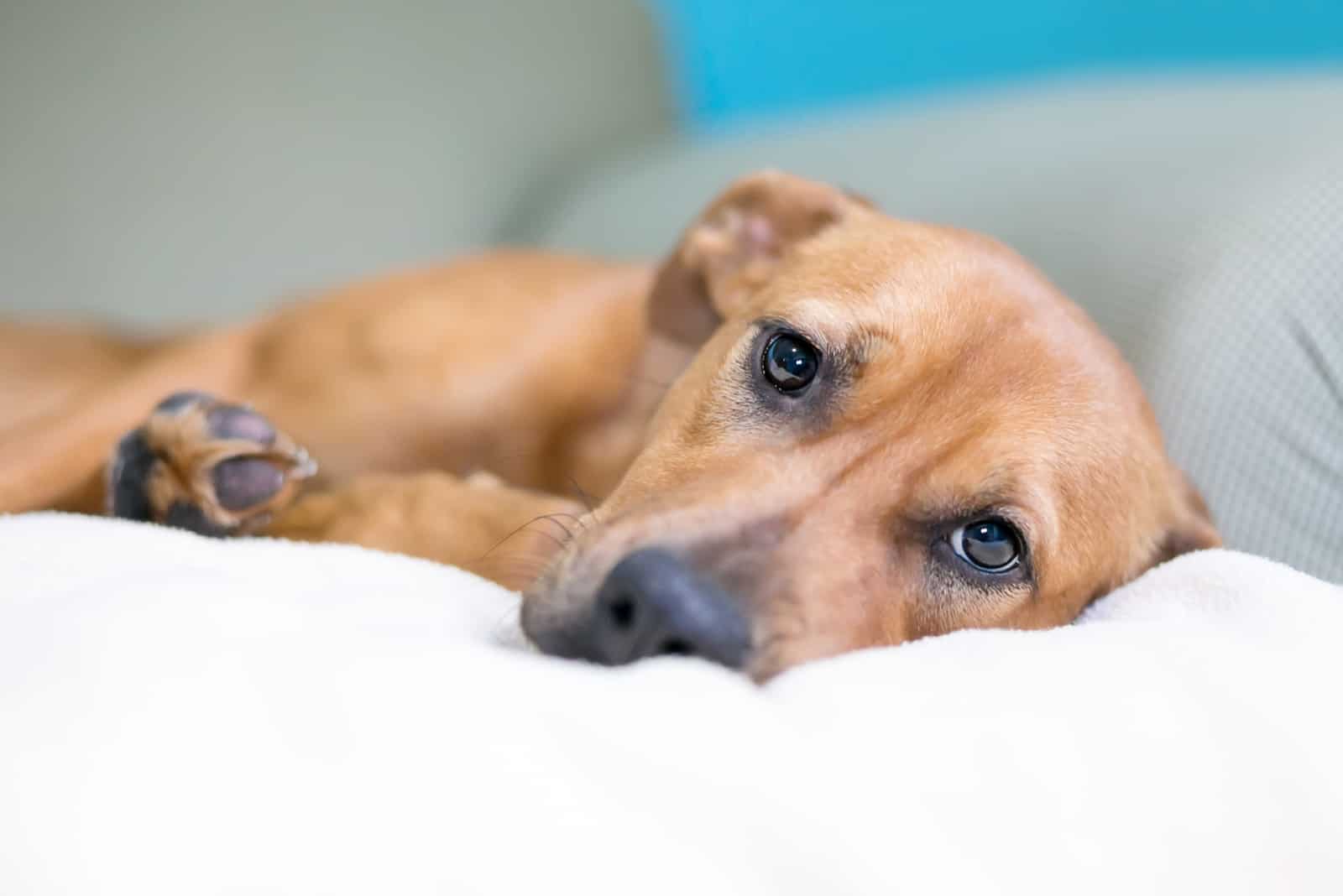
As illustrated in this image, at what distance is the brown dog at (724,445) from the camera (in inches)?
54.9

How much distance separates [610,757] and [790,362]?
0.87 m

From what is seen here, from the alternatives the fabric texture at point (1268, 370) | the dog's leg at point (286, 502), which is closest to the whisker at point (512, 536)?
the dog's leg at point (286, 502)

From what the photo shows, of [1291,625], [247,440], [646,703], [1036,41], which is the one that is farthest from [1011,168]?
[1036,41]

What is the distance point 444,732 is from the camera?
1.00 m

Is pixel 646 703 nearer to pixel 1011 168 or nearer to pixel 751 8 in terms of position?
pixel 1011 168

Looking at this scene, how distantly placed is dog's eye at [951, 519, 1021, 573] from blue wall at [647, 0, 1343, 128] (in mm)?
3462

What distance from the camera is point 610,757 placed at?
1005mm

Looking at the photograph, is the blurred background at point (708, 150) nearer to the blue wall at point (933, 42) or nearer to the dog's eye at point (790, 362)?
the blue wall at point (933, 42)

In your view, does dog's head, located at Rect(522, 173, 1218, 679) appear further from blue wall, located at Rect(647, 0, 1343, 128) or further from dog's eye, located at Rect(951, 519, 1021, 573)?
blue wall, located at Rect(647, 0, 1343, 128)

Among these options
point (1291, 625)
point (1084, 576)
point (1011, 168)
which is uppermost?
point (1011, 168)

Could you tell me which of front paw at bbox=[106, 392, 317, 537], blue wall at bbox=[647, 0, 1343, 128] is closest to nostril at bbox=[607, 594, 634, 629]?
front paw at bbox=[106, 392, 317, 537]

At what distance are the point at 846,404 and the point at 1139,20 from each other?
369cm

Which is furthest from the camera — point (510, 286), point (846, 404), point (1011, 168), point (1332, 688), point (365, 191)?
point (365, 191)

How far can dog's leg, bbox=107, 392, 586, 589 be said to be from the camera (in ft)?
5.52
